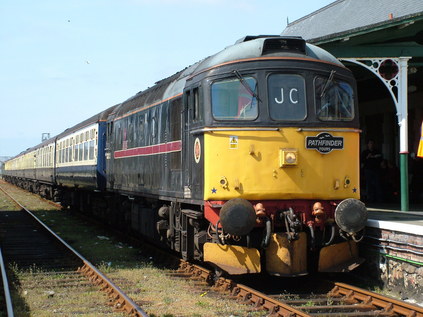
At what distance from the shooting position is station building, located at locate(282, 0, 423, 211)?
12.2 m

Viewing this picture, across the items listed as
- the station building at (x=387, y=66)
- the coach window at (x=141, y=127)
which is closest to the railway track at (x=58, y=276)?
the coach window at (x=141, y=127)

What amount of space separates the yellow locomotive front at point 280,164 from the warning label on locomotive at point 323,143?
0.05ft

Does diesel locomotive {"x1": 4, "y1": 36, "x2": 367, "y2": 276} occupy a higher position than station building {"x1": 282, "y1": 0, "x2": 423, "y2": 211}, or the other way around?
station building {"x1": 282, "y1": 0, "x2": 423, "y2": 211}

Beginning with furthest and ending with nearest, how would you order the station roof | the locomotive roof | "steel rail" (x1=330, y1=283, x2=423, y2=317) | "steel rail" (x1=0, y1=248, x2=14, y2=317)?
the station roof → the locomotive roof → "steel rail" (x1=0, y1=248, x2=14, y2=317) → "steel rail" (x1=330, y1=283, x2=423, y2=317)

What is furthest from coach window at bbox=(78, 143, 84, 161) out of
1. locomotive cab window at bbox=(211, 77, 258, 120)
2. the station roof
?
locomotive cab window at bbox=(211, 77, 258, 120)

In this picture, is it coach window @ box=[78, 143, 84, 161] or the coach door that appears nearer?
the coach door

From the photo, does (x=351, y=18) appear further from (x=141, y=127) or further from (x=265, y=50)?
(x=265, y=50)

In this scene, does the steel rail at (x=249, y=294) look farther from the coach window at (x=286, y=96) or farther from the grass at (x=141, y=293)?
the coach window at (x=286, y=96)

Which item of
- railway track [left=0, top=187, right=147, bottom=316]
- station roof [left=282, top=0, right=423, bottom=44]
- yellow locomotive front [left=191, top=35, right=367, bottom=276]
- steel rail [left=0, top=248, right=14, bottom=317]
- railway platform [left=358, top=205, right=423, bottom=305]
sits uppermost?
station roof [left=282, top=0, right=423, bottom=44]

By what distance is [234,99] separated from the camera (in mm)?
8555

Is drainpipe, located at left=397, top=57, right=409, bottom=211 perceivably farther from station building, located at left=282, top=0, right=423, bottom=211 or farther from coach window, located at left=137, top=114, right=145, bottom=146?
coach window, located at left=137, top=114, right=145, bottom=146

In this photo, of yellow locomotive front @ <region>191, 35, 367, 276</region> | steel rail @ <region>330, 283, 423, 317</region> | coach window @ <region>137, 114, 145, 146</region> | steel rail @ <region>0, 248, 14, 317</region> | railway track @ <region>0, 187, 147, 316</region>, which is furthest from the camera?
coach window @ <region>137, 114, 145, 146</region>

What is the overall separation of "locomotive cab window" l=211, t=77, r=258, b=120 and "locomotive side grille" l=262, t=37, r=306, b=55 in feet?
1.84

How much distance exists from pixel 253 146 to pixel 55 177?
21.2 metres
